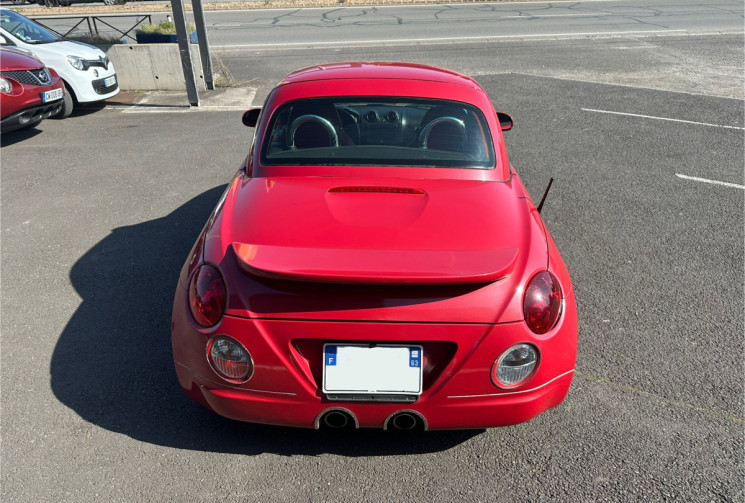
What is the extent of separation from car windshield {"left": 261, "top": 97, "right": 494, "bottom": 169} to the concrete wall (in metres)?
8.46

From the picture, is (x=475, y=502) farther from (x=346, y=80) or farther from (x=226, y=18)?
(x=226, y=18)

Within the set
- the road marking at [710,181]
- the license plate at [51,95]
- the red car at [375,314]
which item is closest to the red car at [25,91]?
the license plate at [51,95]

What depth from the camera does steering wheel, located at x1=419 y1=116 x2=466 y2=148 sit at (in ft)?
11.2

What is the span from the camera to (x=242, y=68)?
13398 millimetres

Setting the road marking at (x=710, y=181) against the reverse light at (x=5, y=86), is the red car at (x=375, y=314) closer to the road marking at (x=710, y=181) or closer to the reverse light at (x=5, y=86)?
the road marking at (x=710, y=181)

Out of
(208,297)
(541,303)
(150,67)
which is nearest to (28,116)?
(150,67)

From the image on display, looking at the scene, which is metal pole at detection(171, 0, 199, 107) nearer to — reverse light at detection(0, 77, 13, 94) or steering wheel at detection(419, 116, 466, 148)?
reverse light at detection(0, 77, 13, 94)

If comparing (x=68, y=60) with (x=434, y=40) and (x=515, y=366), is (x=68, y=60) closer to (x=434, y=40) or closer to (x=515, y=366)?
(x=515, y=366)

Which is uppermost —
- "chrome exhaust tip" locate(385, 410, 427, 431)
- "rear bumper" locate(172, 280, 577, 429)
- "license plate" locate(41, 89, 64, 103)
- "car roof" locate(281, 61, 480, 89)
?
"car roof" locate(281, 61, 480, 89)

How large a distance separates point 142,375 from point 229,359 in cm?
119

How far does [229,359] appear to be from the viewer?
2.44 meters

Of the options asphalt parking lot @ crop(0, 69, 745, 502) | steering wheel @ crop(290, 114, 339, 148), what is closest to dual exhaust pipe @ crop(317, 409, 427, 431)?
asphalt parking lot @ crop(0, 69, 745, 502)

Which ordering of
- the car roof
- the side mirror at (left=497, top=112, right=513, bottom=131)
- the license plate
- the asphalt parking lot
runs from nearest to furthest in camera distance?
the asphalt parking lot < the car roof < the side mirror at (left=497, top=112, right=513, bottom=131) < the license plate

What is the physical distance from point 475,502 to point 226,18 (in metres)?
22.9
